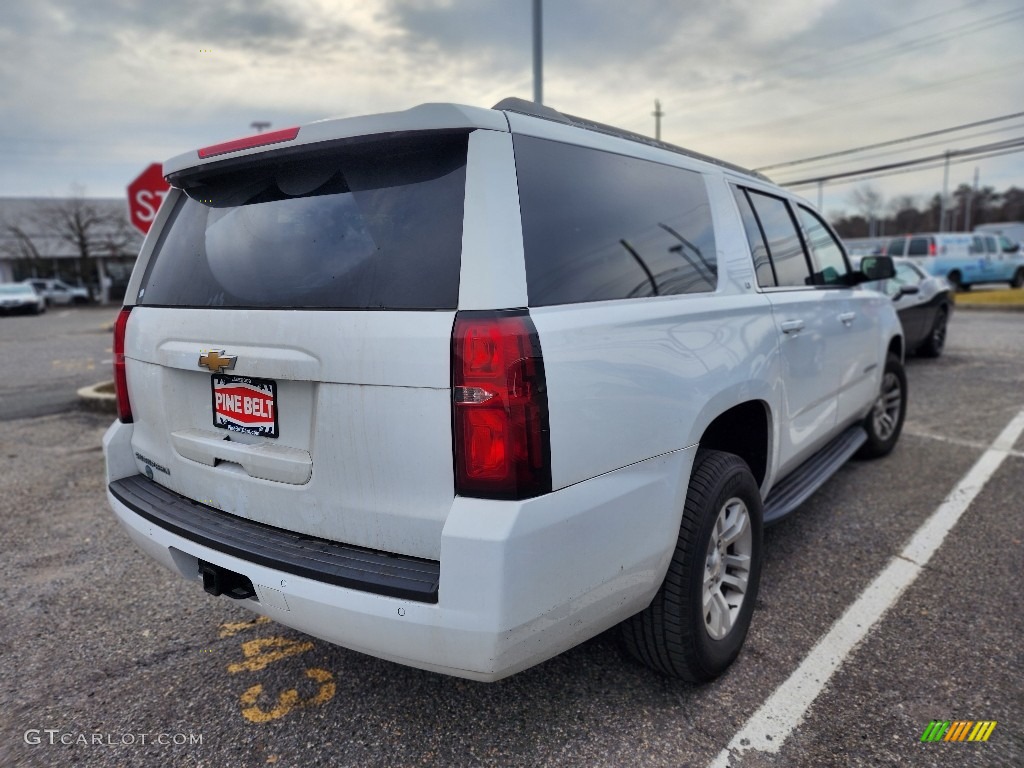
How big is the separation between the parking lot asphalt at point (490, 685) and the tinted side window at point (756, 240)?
4.73 ft

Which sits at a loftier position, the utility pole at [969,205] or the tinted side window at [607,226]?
the utility pole at [969,205]

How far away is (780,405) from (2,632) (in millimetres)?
Result: 3465

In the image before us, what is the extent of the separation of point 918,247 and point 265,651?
81.4 feet

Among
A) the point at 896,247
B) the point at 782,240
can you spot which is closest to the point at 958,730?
Result: the point at 782,240

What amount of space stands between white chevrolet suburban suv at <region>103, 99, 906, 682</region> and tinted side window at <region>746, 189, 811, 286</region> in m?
0.70

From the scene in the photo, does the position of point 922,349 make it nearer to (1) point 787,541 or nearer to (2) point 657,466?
(1) point 787,541

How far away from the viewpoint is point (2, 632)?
288 cm

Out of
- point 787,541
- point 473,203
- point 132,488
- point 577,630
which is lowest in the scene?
point 787,541

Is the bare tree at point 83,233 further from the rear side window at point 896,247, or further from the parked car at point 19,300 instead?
the rear side window at point 896,247

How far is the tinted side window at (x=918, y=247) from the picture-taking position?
22.0 metres

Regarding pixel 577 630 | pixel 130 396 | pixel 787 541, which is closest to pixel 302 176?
pixel 130 396

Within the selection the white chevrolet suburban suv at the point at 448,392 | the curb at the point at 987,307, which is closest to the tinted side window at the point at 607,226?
the white chevrolet suburban suv at the point at 448,392

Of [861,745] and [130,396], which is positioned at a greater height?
[130,396]

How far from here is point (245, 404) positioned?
2.13 m
